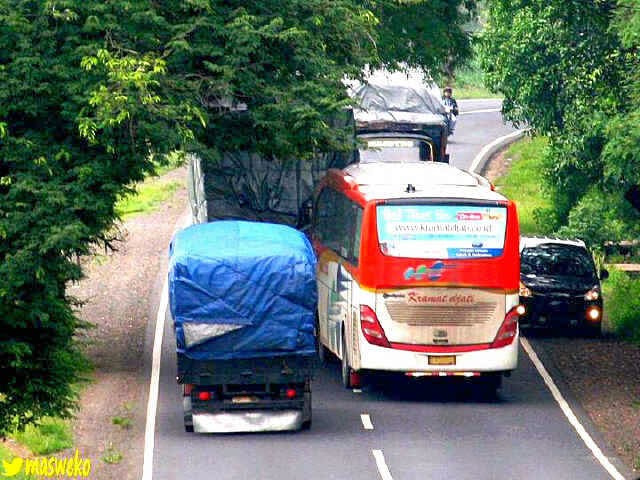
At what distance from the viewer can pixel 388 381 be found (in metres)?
27.5

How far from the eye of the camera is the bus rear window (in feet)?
81.0

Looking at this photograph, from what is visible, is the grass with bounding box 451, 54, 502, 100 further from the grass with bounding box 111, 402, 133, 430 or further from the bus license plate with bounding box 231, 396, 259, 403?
the bus license plate with bounding box 231, 396, 259, 403

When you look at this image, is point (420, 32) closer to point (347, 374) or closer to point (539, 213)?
point (347, 374)

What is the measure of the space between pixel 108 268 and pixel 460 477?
63.6 feet

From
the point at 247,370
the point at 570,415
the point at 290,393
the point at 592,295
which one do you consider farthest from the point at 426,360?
the point at 592,295

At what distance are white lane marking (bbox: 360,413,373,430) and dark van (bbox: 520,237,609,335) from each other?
7.21m

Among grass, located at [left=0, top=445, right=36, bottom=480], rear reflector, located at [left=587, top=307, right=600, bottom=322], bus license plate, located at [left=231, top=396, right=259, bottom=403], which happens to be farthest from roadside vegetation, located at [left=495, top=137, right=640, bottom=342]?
grass, located at [left=0, top=445, right=36, bottom=480]

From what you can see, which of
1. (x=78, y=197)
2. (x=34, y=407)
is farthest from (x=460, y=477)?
(x=78, y=197)

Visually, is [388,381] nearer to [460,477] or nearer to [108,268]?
[460,477]

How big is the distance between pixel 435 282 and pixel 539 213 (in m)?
22.4

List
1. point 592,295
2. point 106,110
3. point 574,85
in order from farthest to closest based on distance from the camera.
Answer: point 574,85
point 592,295
point 106,110

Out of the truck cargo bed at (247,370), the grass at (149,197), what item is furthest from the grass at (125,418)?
the grass at (149,197)

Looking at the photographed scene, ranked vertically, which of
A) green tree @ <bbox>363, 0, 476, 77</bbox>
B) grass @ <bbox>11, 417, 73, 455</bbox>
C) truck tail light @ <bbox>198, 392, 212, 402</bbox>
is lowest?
grass @ <bbox>11, 417, 73, 455</bbox>

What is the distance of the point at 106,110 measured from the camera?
23.7 m
